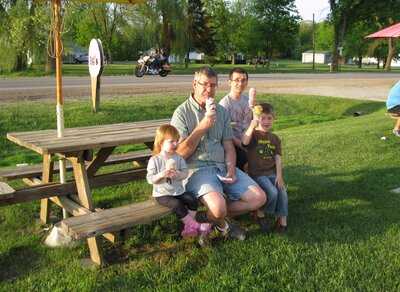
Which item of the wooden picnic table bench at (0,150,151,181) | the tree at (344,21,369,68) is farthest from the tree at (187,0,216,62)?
the wooden picnic table bench at (0,150,151,181)

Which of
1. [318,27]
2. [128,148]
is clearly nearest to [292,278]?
[128,148]

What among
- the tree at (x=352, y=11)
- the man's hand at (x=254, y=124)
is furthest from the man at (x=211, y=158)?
the tree at (x=352, y=11)

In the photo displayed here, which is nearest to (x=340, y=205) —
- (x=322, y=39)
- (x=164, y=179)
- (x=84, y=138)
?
(x=164, y=179)

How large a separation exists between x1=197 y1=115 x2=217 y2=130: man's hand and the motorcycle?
72.6ft

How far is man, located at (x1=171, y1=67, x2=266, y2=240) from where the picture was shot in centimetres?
403

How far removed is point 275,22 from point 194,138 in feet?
162

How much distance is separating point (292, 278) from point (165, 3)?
108 feet

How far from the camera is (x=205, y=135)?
4219mm

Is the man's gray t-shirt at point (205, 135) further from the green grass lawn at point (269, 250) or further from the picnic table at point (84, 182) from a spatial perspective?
the green grass lawn at point (269, 250)

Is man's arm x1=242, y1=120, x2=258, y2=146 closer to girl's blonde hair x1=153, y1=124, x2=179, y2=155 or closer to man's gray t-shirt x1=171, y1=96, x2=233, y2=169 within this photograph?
man's gray t-shirt x1=171, y1=96, x2=233, y2=169

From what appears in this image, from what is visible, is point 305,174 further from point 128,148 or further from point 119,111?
point 119,111

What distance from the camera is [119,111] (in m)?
11.4

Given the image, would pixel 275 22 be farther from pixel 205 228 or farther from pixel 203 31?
pixel 205 228

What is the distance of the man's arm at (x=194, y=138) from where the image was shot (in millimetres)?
3984
